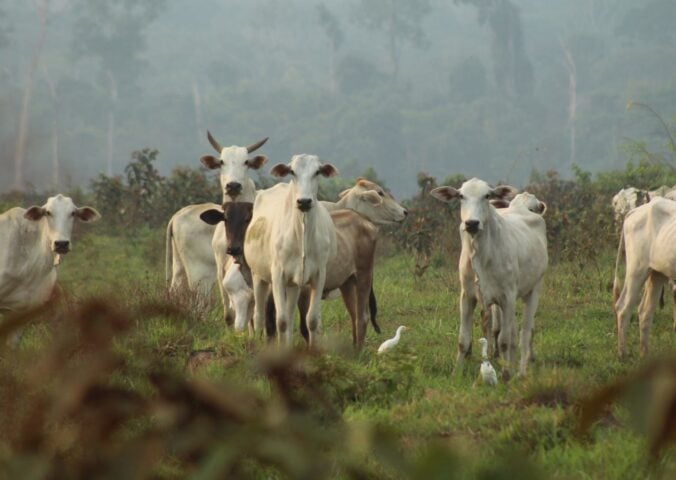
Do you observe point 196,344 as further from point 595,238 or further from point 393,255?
point 393,255

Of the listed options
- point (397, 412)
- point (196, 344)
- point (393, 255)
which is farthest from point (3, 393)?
point (393, 255)

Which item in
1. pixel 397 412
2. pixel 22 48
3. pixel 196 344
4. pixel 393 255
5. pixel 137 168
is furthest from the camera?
pixel 22 48

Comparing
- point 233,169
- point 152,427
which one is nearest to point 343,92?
point 233,169

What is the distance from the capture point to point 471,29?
14050cm

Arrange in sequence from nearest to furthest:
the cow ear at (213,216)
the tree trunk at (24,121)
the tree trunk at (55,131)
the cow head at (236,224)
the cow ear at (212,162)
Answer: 1. the cow head at (236,224)
2. the cow ear at (213,216)
3. the cow ear at (212,162)
4. the tree trunk at (24,121)
5. the tree trunk at (55,131)

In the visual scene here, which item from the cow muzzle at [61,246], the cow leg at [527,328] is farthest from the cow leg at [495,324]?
the cow muzzle at [61,246]

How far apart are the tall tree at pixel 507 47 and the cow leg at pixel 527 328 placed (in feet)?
304

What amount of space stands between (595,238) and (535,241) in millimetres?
6680

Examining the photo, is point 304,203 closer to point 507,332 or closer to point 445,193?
point 445,193

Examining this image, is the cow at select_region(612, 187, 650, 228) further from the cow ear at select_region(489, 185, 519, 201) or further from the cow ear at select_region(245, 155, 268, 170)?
the cow ear at select_region(489, 185, 519, 201)

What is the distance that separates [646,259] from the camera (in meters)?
9.34

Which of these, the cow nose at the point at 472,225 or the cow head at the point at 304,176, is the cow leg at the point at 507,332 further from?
the cow head at the point at 304,176

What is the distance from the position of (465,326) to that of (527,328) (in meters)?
0.67

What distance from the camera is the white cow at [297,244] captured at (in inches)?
334
